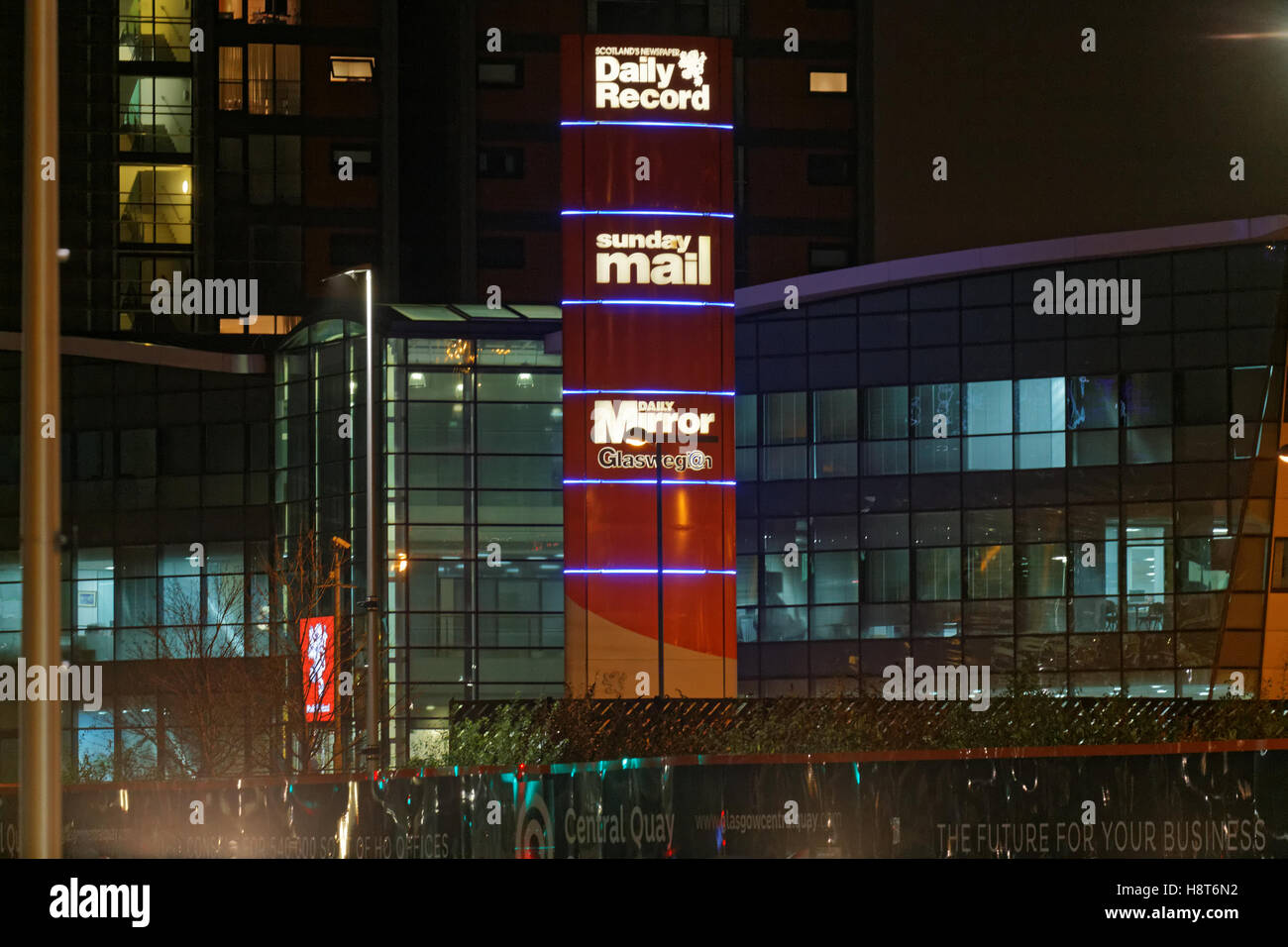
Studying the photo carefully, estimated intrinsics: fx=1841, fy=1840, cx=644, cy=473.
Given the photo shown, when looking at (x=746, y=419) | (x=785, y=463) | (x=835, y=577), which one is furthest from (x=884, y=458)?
(x=746, y=419)

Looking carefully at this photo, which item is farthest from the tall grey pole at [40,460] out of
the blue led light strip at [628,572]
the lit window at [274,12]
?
the lit window at [274,12]

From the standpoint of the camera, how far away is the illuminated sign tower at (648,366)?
43.4 m

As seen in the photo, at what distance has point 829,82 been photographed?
7594 centimetres

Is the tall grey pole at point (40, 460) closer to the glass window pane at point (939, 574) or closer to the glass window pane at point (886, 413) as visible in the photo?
the glass window pane at point (939, 574)

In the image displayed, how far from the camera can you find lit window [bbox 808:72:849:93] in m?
75.9

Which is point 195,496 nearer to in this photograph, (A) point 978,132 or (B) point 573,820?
(A) point 978,132

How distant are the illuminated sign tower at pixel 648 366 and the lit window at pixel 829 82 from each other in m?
32.8

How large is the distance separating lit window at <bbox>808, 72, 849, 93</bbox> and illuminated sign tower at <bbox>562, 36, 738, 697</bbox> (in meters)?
32.8

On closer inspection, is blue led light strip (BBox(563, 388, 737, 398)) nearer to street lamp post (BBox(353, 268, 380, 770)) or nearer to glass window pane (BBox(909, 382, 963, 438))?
glass window pane (BBox(909, 382, 963, 438))

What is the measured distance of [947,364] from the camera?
53031 mm

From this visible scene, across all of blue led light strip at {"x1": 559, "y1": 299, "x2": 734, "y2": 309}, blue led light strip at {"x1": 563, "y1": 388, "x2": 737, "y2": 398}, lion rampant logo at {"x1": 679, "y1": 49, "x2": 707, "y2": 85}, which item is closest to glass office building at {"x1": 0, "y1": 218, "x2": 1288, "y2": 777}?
blue led light strip at {"x1": 559, "y1": 299, "x2": 734, "y2": 309}

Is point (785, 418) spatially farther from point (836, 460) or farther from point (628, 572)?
point (628, 572)

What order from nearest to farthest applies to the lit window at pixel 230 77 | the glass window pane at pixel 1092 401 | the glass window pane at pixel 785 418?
the glass window pane at pixel 1092 401
the glass window pane at pixel 785 418
the lit window at pixel 230 77

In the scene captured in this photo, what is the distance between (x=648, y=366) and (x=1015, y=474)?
13490 millimetres
